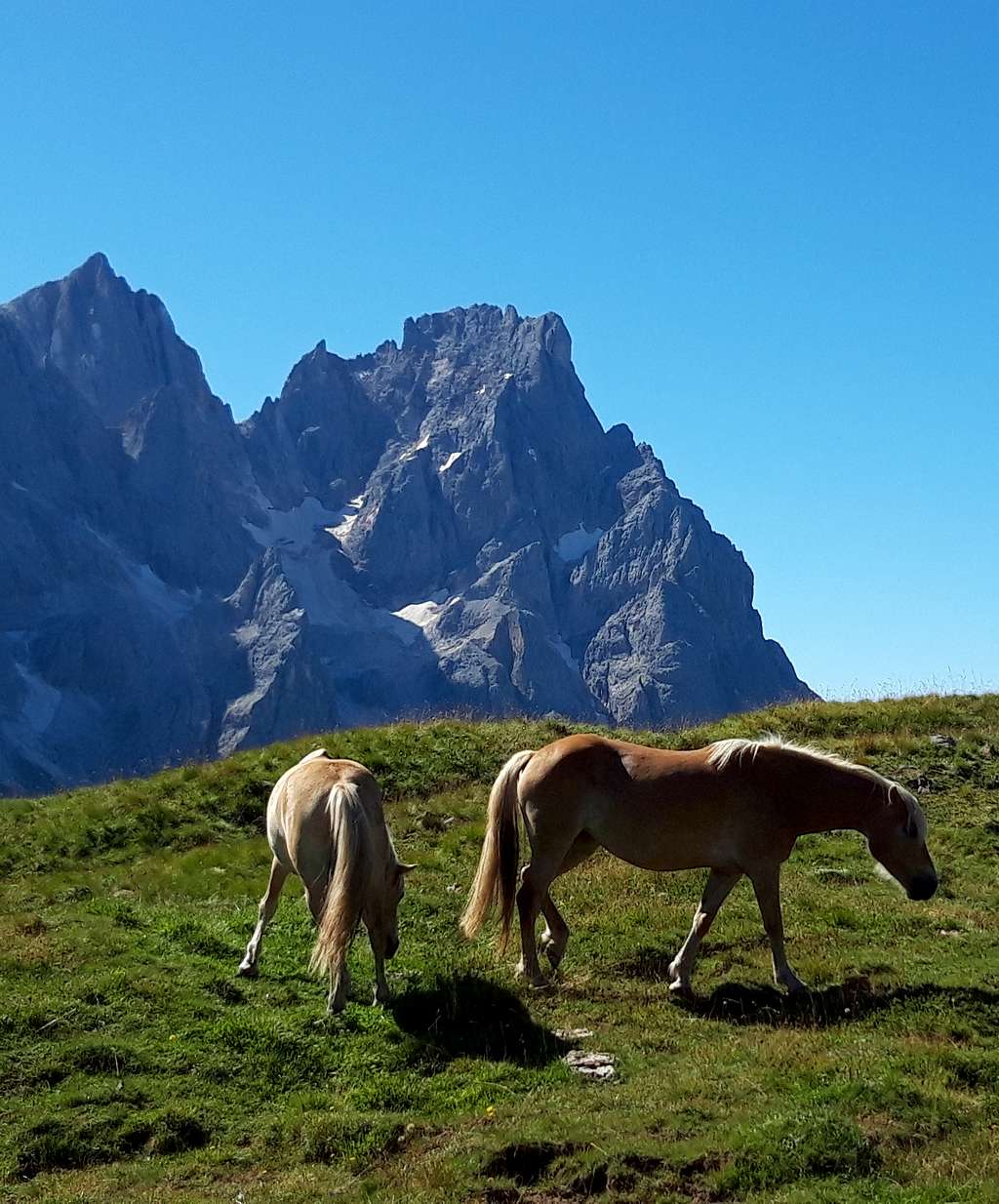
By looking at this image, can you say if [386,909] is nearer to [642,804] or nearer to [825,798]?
[642,804]

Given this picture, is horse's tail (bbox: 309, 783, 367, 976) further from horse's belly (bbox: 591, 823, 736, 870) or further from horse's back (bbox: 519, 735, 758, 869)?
horse's belly (bbox: 591, 823, 736, 870)

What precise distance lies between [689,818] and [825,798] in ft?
4.78

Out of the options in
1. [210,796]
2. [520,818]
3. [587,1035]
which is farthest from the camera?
[210,796]

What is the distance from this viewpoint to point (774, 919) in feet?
37.6

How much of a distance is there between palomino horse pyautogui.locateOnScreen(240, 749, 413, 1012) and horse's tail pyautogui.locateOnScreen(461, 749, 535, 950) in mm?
899

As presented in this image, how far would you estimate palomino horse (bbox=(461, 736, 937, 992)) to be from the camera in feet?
38.7

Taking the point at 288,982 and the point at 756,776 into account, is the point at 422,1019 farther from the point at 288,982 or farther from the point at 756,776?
the point at 756,776

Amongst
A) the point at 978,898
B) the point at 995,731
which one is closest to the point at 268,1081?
the point at 978,898

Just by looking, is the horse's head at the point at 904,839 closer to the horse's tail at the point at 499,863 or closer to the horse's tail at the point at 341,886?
the horse's tail at the point at 499,863

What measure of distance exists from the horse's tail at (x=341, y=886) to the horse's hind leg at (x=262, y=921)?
39.8 inches

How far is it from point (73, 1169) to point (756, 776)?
7137 mm

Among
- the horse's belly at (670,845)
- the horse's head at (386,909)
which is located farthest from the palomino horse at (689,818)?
the horse's head at (386,909)

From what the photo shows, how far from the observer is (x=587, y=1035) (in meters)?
10.3

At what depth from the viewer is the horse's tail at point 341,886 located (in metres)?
10.5
